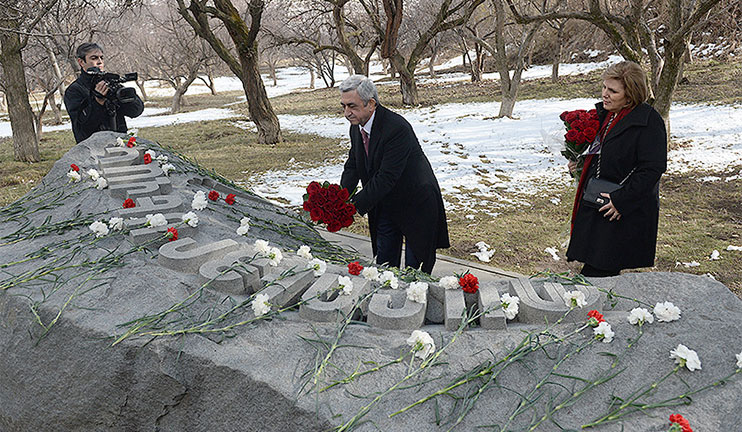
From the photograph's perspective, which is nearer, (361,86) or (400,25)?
(361,86)

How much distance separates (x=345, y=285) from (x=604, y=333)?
1067 millimetres

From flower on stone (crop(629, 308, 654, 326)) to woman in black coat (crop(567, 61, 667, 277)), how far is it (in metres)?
1.27

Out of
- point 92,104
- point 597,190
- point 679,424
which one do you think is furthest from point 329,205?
point 92,104

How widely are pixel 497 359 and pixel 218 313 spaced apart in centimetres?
117

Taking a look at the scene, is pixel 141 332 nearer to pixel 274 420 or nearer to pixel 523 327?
pixel 274 420

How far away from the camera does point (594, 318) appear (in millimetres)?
2080

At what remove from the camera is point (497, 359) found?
200cm

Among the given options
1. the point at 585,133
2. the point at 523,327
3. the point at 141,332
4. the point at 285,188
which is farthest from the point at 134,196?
the point at 285,188

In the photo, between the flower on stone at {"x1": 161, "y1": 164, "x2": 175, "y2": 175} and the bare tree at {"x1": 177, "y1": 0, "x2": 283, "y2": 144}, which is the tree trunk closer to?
the bare tree at {"x1": 177, "y1": 0, "x2": 283, "y2": 144}

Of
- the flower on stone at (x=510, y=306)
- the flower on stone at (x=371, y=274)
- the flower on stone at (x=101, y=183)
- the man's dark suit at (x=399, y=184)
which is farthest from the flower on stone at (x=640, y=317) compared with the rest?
the flower on stone at (x=101, y=183)

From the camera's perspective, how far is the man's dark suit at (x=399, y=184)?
338 cm

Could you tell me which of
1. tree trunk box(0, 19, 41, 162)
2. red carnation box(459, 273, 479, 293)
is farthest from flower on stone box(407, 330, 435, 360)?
tree trunk box(0, 19, 41, 162)

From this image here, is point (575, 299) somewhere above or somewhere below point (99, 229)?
below

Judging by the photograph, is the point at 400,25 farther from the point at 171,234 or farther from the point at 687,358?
the point at 687,358
